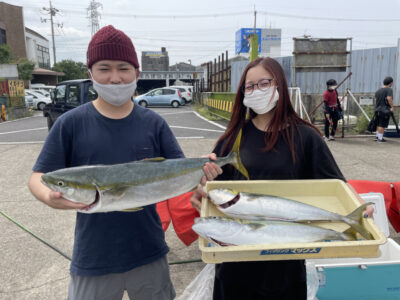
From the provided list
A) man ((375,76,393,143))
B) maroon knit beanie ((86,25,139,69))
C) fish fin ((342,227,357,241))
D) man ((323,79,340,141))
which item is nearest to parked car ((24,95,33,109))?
man ((323,79,340,141))

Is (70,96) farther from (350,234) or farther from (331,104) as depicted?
(350,234)

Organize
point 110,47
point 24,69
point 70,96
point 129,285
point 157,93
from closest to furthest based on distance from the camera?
point 110,47, point 129,285, point 70,96, point 157,93, point 24,69

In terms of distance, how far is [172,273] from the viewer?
339 centimetres

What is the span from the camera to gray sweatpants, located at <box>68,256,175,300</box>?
5.84ft

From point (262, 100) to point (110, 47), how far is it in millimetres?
1036

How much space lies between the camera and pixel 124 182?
1.54m

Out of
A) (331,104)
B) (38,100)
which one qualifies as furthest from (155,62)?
(331,104)

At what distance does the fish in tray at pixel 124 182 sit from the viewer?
57.7 inches

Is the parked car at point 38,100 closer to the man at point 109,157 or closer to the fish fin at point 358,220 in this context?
the man at point 109,157

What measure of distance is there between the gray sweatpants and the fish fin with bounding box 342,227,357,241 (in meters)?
1.10

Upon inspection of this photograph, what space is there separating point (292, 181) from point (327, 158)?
317 millimetres

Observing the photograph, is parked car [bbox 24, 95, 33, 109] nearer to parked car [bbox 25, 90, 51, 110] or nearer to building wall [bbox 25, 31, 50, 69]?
parked car [bbox 25, 90, 51, 110]

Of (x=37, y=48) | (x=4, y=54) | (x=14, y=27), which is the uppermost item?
(x=14, y=27)

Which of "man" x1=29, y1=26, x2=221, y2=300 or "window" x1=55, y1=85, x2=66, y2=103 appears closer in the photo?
"man" x1=29, y1=26, x2=221, y2=300
